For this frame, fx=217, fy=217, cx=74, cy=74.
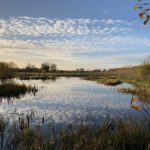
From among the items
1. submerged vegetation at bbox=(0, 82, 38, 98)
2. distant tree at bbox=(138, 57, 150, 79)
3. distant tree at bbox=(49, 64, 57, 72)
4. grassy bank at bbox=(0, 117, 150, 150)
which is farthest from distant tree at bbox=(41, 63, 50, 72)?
grassy bank at bbox=(0, 117, 150, 150)

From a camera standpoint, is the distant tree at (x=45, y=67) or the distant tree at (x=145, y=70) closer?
the distant tree at (x=145, y=70)

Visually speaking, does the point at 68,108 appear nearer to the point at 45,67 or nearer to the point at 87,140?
the point at 87,140

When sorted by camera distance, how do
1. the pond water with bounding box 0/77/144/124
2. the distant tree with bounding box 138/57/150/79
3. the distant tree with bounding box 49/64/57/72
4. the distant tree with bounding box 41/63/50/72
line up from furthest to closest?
the distant tree with bounding box 49/64/57/72 < the distant tree with bounding box 41/63/50/72 < the distant tree with bounding box 138/57/150/79 < the pond water with bounding box 0/77/144/124

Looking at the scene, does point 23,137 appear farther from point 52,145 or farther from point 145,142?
point 145,142

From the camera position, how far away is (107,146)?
24.7 feet

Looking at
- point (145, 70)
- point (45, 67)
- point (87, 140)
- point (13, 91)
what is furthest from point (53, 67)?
point (87, 140)

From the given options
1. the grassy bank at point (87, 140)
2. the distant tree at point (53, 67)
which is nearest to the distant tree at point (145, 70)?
the grassy bank at point (87, 140)

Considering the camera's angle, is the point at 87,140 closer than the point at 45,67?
Yes

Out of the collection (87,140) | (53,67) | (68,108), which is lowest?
(68,108)

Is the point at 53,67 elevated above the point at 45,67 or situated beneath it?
elevated above

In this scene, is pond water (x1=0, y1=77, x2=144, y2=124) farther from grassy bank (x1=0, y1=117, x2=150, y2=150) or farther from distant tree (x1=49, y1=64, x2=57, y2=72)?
distant tree (x1=49, y1=64, x2=57, y2=72)

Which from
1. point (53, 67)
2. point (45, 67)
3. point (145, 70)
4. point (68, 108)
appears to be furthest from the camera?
point (53, 67)

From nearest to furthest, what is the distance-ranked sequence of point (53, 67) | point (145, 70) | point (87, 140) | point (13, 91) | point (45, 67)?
1. point (87, 140)
2. point (13, 91)
3. point (145, 70)
4. point (45, 67)
5. point (53, 67)

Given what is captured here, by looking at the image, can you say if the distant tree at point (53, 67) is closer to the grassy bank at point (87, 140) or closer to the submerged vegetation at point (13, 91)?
the submerged vegetation at point (13, 91)
